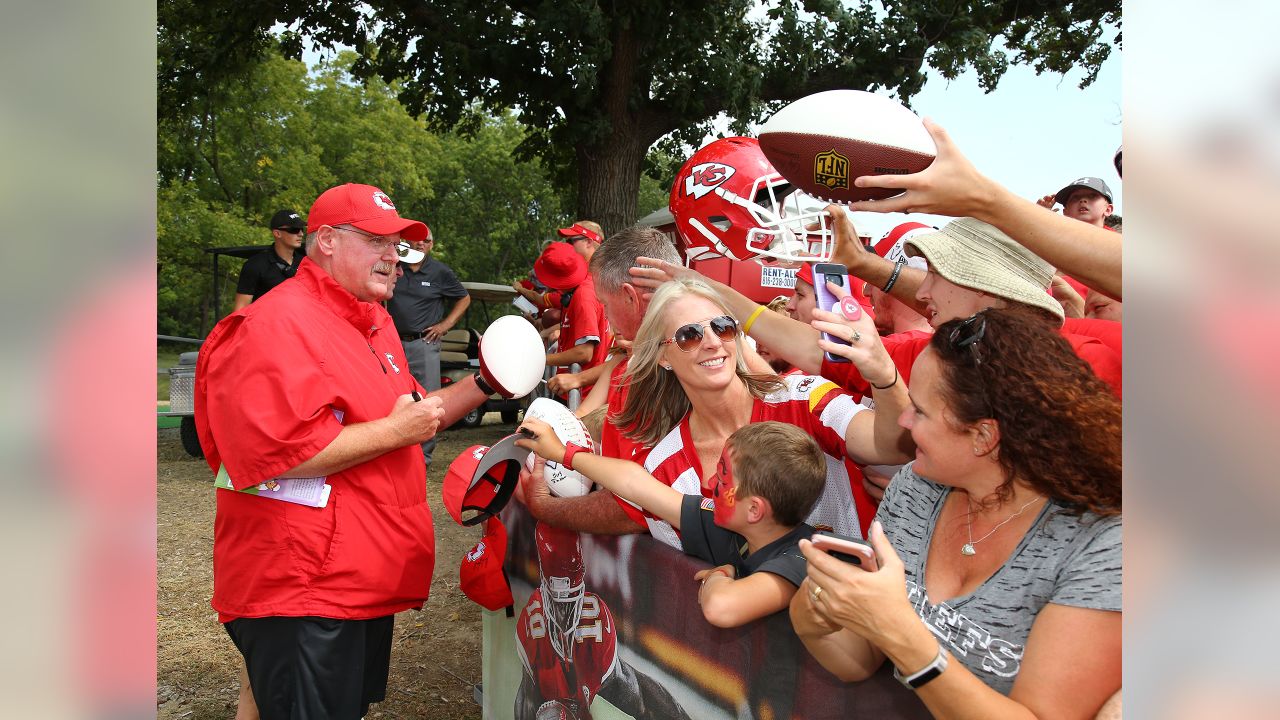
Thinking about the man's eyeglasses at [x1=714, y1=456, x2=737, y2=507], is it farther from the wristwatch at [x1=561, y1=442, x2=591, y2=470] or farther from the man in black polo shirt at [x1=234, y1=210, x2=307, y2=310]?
the man in black polo shirt at [x1=234, y1=210, x2=307, y2=310]

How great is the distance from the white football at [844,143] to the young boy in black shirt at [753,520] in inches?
28.1

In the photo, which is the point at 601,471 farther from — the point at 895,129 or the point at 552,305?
the point at 552,305

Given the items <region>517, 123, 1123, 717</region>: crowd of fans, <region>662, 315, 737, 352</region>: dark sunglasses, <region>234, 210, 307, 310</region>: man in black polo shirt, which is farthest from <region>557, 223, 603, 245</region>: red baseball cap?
<region>662, 315, 737, 352</region>: dark sunglasses

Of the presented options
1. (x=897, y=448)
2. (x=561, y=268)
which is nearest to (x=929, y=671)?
(x=897, y=448)

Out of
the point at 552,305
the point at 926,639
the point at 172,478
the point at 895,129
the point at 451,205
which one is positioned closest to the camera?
the point at 926,639

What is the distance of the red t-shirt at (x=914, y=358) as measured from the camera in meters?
1.98

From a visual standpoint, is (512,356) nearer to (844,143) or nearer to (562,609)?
(562,609)

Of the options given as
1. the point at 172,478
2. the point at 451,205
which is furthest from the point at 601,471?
the point at 451,205

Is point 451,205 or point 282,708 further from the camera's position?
point 451,205

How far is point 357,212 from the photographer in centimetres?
308

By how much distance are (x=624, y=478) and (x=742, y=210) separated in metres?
1.55

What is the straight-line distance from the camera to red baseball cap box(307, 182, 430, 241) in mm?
3074
